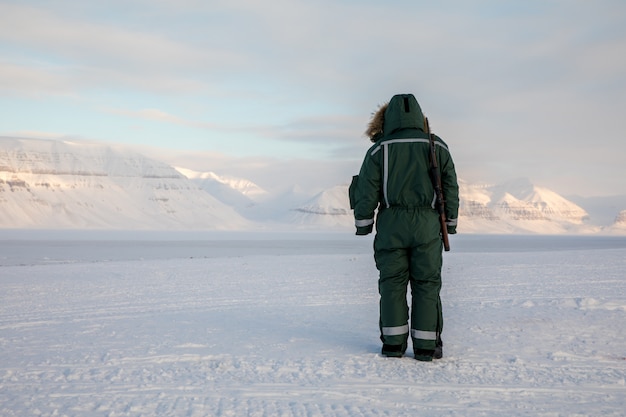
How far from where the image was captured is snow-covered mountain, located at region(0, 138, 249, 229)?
136 metres

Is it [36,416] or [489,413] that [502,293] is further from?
[36,416]

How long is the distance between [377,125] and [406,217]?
2.89 ft

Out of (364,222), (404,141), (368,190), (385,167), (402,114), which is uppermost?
(402,114)

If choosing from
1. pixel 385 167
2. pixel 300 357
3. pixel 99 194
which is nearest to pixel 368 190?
pixel 385 167

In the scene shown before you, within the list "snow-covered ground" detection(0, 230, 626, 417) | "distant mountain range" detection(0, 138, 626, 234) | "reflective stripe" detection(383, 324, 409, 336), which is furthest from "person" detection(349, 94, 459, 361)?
"distant mountain range" detection(0, 138, 626, 234)

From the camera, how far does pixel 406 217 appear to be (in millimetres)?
4832

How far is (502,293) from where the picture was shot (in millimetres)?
8922

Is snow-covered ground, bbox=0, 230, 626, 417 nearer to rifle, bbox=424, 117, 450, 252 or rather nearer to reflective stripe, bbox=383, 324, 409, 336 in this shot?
reflective stripe, bbox=383, 324, 409, 336

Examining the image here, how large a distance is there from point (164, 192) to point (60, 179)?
26.5m

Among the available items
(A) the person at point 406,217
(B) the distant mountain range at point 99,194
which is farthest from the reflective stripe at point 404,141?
(B) the distant mountain range at point 99,194

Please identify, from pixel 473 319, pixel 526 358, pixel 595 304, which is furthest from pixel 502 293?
pixel 526 358

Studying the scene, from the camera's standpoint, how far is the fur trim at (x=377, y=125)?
5.18m

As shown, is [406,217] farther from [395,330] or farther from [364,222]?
[395,330]

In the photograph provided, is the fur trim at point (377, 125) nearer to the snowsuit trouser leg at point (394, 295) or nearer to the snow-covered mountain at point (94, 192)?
the snowsuit trouser leg at point (394, 295)
